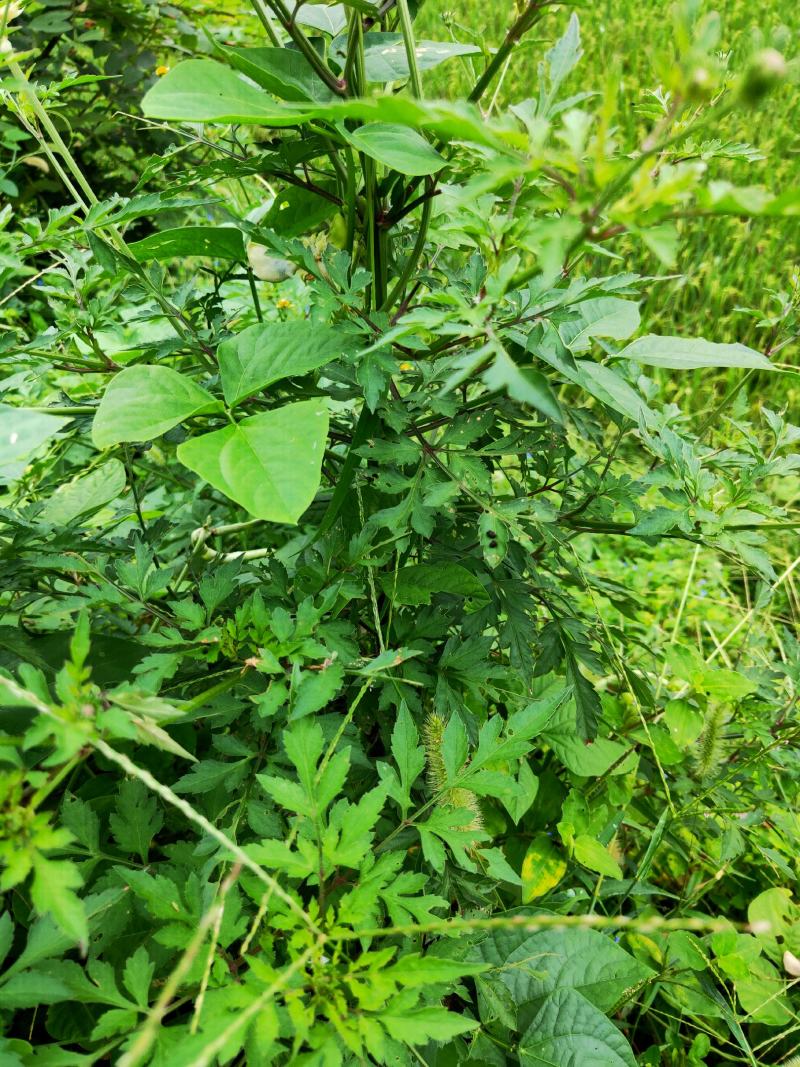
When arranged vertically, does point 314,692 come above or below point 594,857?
above

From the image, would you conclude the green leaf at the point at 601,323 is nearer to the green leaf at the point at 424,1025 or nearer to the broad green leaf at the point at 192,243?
the broad green leaf at the point at 192,243

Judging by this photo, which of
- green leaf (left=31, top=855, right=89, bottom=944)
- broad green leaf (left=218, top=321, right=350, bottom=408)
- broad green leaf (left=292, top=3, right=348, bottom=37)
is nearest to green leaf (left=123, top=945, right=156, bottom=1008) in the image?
green leaf (left=31, top=855, right=89, bottom=944)

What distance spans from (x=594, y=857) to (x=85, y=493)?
883mm

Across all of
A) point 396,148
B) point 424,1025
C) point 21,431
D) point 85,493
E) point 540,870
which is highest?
point 396,148

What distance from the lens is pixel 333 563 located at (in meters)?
0.86

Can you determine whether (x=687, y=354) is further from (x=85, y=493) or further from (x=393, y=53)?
(x=85, y=493)

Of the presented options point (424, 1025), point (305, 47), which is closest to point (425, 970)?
point (424, 1025)

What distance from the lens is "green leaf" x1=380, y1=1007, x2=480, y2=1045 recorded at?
1.76 feet

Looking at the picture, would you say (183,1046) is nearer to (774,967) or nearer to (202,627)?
(202,627)

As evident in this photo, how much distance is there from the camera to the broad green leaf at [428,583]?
861 mm

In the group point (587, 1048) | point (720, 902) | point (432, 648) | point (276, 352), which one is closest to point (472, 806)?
point (432, 648)

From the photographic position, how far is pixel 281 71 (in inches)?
32.6

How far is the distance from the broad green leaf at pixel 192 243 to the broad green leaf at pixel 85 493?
0.36 metres

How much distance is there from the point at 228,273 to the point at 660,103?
1.91 feet
